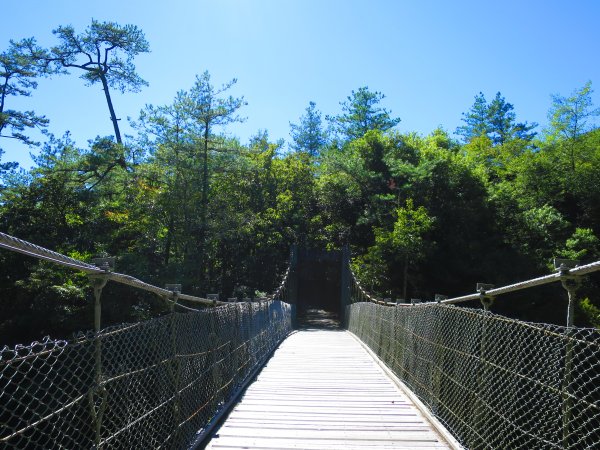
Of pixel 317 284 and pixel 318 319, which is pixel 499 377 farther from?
pixel 317 284

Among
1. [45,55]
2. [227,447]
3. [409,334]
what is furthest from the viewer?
[45,55]

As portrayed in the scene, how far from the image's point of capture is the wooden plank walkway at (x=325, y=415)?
3.11 metres

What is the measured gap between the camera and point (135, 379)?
8.06 feet

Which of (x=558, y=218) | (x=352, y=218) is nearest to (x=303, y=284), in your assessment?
(x=352, y=218)

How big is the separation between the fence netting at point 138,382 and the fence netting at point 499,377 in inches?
60.8

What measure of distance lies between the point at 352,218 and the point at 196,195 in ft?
25.4

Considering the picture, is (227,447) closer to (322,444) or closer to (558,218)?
(322,444)

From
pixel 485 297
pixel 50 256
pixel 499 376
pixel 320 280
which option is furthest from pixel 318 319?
pixel 50 256

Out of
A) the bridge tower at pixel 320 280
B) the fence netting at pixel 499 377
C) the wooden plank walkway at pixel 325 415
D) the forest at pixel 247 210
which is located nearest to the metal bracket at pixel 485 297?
the fence netting at pixel 499 377

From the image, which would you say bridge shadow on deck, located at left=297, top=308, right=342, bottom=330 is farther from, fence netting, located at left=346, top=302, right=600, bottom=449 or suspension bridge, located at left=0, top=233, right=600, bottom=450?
fence netting, located at left=346, top=302, right=600, bottom=449

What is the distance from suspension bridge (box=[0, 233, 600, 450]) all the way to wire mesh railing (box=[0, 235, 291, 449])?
1 cm

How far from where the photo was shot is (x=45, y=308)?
13.2 meters

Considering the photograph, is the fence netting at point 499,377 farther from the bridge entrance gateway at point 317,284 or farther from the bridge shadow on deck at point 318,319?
the bridge entrance gateway at point 317,284

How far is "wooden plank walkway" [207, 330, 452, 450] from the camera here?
311 cm
